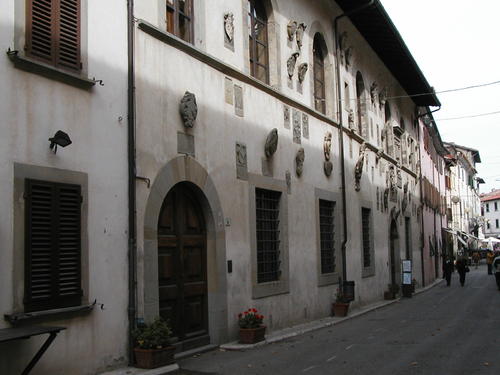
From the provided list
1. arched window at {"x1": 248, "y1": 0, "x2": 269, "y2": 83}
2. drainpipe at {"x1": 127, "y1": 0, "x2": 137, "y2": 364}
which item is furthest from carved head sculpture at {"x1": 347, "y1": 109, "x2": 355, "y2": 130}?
drainpipe at {"x1": 127, "y1": 0, "x2": 137, "y2": 364}

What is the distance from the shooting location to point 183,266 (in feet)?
34.6

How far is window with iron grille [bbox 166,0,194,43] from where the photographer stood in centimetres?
1048

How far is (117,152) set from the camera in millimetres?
8742

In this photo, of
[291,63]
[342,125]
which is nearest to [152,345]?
[291,63]

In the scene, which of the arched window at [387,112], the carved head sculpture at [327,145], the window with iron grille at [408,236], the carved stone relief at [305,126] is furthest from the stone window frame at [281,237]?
the window with iron grille at [408,236]

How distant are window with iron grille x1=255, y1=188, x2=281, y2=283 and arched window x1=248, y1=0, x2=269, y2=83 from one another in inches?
100.0

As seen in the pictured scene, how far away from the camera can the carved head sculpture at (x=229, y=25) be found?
11836mm

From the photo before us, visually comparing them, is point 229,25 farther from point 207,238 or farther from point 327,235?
point 327,235

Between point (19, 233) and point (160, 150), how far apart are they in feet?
10.1

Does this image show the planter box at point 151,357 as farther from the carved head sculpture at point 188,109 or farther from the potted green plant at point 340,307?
the potted green plant at point 340,307

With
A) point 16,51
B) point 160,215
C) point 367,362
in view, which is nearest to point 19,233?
point 16,51

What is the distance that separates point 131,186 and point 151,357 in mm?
2329

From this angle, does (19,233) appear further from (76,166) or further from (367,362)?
(367,362)

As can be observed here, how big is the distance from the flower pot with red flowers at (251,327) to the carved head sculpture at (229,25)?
5.03 metres
